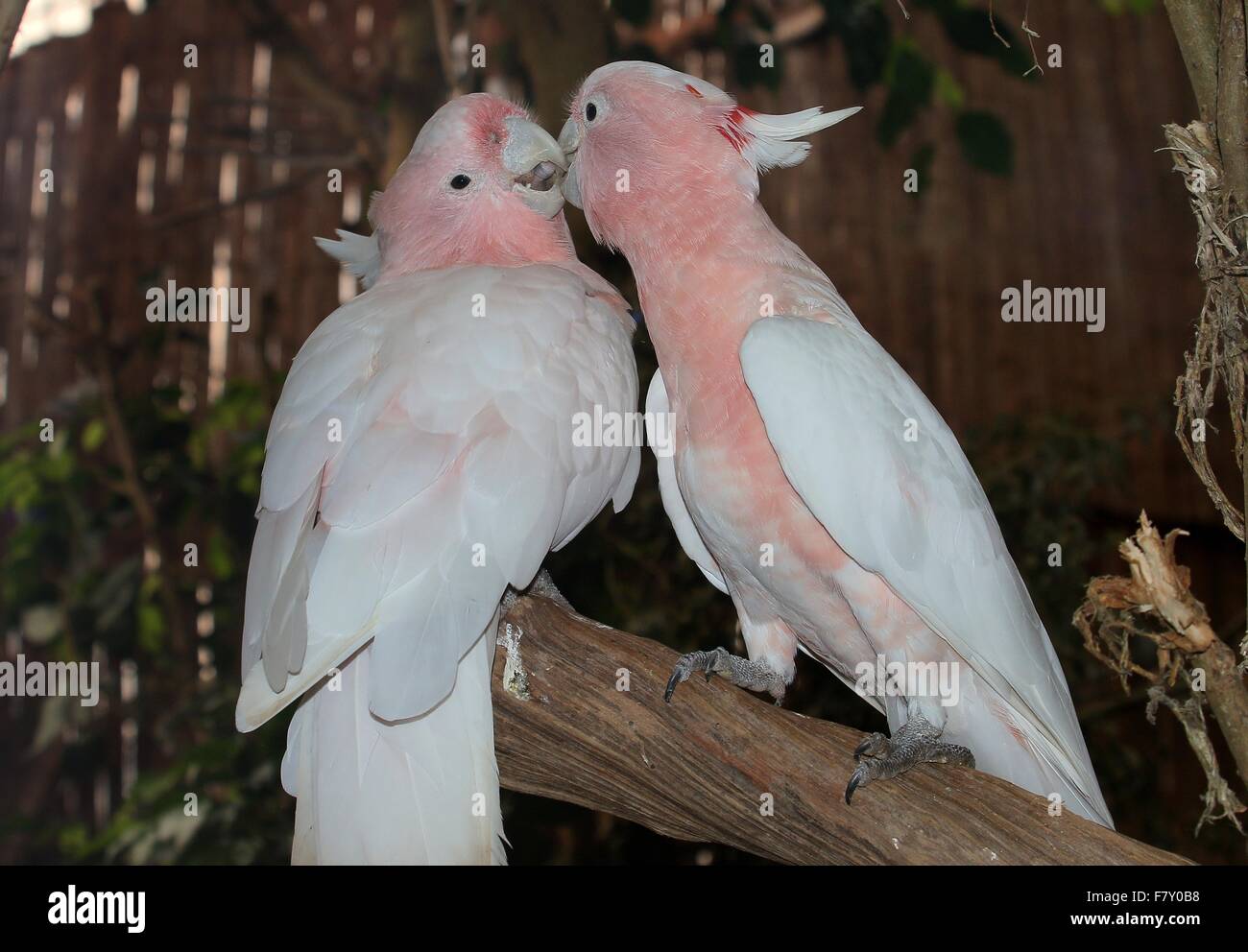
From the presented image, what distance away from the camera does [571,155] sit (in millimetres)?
1847

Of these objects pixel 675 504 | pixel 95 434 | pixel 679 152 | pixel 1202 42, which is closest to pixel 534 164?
pixel 679 152

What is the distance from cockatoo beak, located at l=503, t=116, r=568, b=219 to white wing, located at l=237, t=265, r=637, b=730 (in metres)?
0.18

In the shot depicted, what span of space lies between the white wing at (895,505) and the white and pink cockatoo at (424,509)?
342 mm

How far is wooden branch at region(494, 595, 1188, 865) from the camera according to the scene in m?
1.38

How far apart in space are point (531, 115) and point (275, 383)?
3.69ft

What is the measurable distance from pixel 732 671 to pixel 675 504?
308 millimetres

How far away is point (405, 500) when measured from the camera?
1512 mm
